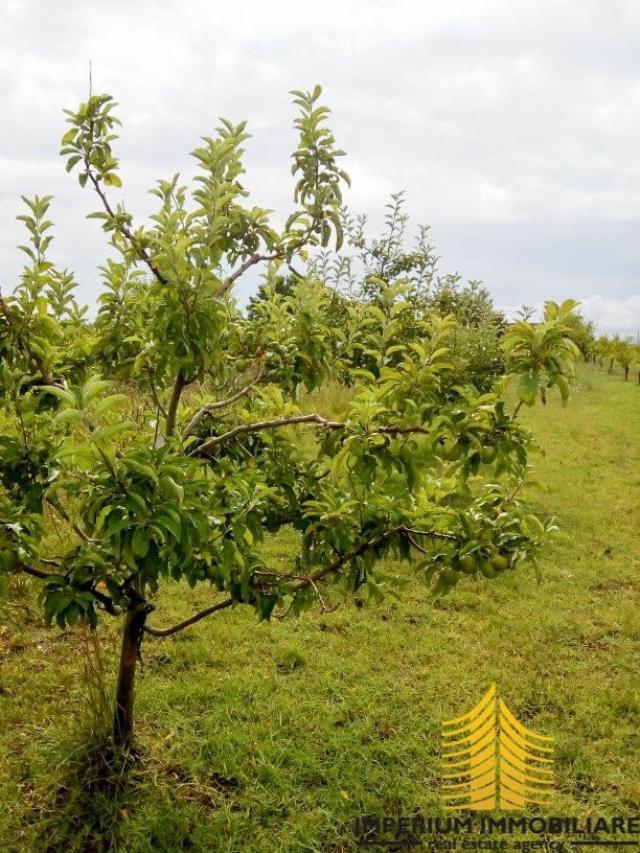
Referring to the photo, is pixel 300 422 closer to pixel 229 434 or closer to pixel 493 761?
pixel 229 434

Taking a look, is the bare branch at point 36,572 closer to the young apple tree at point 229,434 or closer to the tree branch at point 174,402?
the young apple tree at point 229,434

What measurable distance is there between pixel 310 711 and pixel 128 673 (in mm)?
1344

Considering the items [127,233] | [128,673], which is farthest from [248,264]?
[128,673]

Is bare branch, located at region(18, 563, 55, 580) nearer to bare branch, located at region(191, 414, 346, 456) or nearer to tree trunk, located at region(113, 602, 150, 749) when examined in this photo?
tree trunk, located at region(113, 602, 150, 749)

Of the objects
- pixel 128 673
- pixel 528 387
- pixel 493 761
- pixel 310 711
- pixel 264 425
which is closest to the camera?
pixel 528 387

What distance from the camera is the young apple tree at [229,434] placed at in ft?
7.37

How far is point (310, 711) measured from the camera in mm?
4309

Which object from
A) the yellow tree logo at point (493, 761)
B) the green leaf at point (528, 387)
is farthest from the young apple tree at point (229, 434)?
the yellow tree logo at point (493, 761)

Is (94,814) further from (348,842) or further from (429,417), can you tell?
(429,417)

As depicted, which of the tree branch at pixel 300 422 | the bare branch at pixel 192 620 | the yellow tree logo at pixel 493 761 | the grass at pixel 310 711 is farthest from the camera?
the yellow tree logo at pixel 493 761

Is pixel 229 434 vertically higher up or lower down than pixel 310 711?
higher up

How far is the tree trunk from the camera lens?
333 cm

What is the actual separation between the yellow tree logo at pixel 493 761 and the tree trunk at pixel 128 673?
67.5 inches

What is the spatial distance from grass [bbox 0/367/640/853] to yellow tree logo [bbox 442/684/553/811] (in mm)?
93
